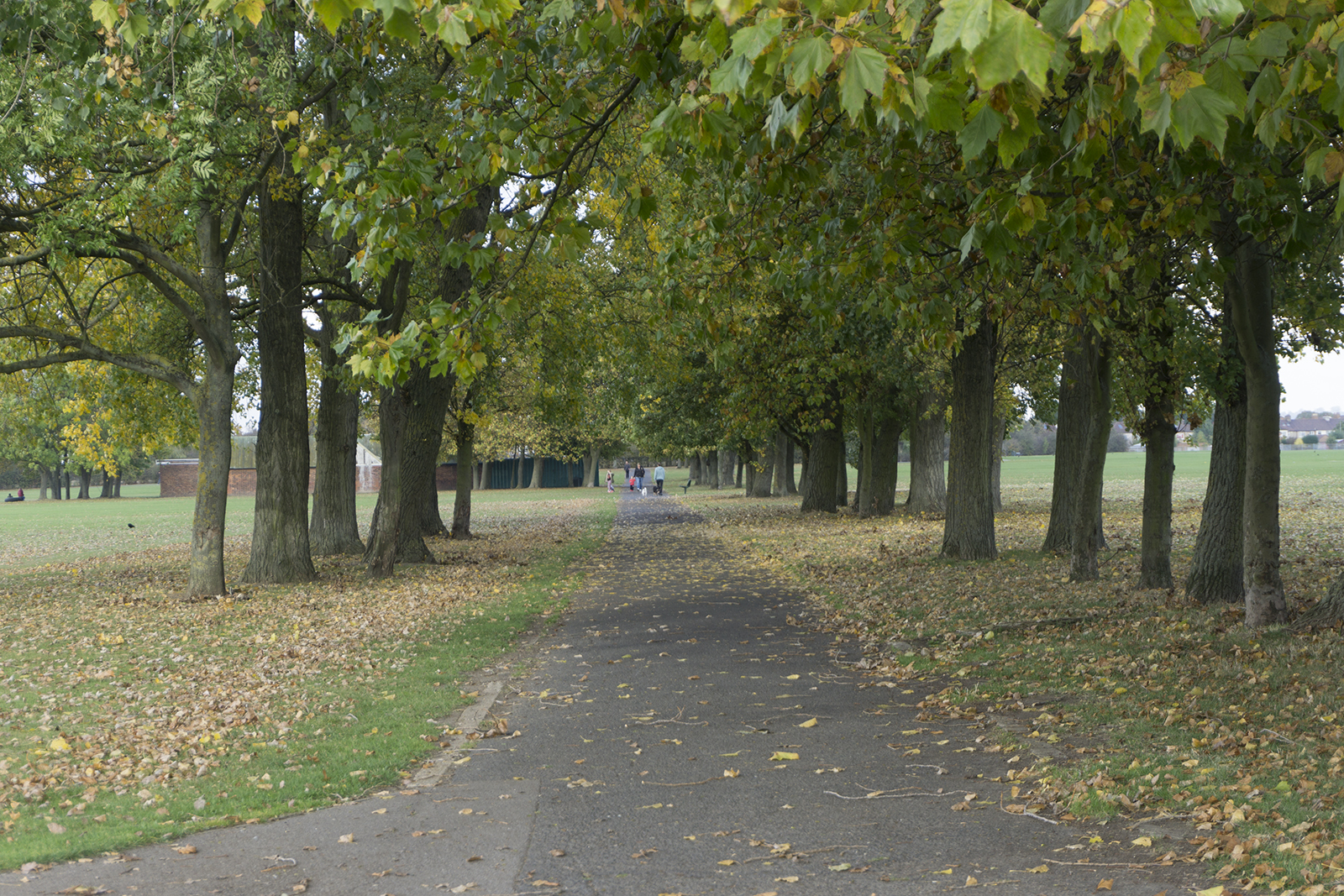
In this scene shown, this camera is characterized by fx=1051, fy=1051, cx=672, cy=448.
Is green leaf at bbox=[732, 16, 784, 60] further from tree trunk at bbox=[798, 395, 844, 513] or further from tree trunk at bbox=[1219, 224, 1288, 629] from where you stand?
tree trunk at bbox=[798, 395, 844, 513]

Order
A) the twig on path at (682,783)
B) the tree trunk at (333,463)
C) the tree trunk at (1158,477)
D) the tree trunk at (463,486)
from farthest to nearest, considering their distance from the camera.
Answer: the tree trunk at (463,486), the tree trunk at (333,463), the tree trunk at (1158,477), the twig on path at (682,783)

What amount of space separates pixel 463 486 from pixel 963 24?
26.5 metres

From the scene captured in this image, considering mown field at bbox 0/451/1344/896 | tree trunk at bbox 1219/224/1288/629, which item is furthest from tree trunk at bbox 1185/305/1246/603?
tree trunk at bbox 1219/224/1288/629

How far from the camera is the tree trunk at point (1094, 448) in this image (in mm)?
12781

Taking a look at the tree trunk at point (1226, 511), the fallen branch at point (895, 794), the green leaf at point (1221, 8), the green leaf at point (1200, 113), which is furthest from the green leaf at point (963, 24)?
the tree trunk at point (1226, 511)

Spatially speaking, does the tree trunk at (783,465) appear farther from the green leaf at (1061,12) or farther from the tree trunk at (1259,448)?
the green leaf at (1061,12)

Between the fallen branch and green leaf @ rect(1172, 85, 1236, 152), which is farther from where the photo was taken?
the fallen branch

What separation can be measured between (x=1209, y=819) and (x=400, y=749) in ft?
15.0

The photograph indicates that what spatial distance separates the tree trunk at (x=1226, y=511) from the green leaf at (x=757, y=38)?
9.38m

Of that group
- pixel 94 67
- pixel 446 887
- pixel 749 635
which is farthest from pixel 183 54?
pixel 446 887

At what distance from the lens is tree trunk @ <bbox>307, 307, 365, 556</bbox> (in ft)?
68.9

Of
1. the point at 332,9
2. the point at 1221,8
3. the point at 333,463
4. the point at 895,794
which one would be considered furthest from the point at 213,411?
the point at 1221,8

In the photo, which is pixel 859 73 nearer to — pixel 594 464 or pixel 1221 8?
pixel 1221 8

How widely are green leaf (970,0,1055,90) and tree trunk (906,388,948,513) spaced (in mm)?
25502
